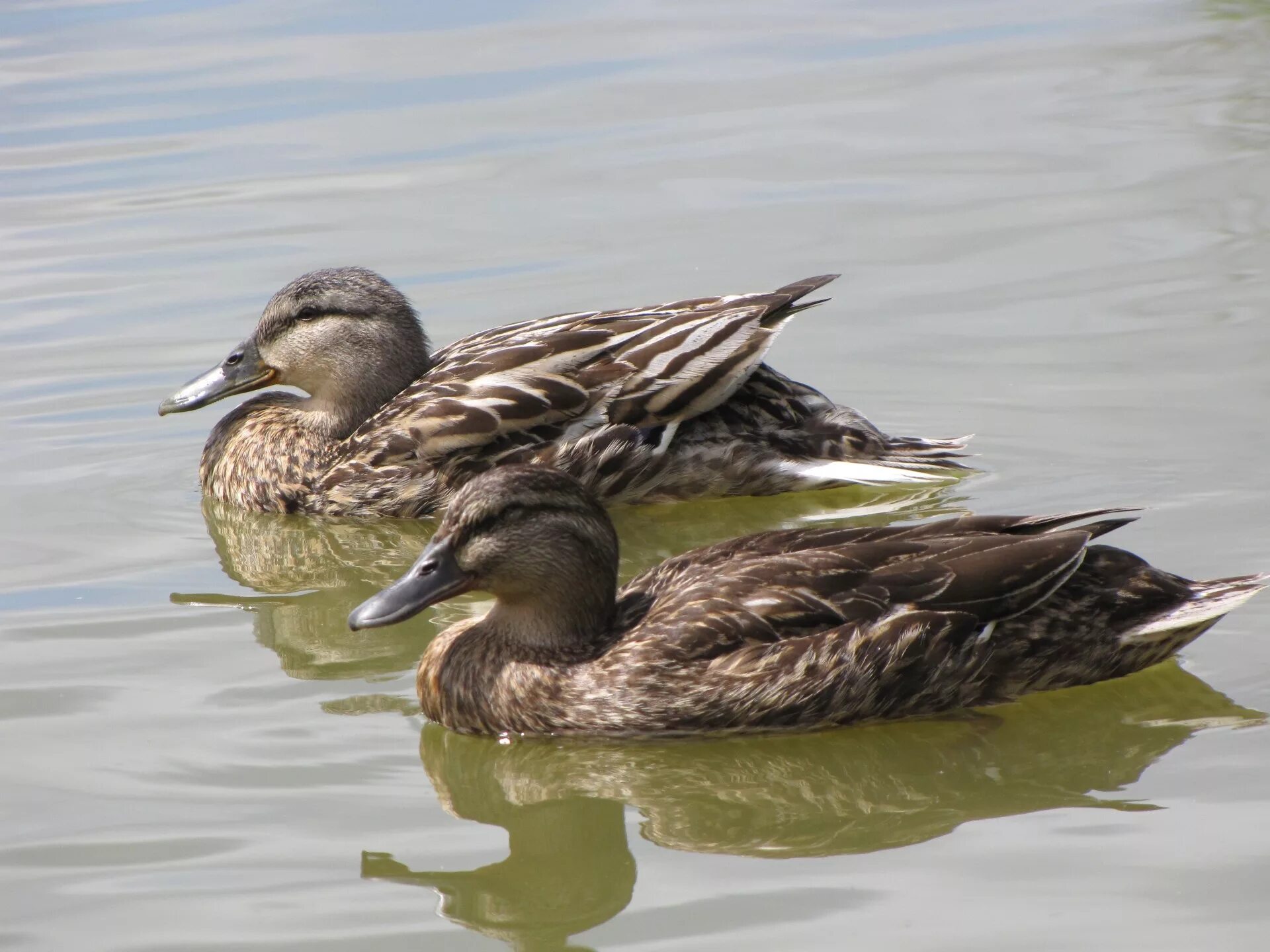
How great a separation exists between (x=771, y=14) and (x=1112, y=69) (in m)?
3.21

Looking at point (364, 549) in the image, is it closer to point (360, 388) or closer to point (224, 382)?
point (360, 388)

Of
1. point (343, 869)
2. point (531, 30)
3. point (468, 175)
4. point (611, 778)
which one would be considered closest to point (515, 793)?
point (611, 778)

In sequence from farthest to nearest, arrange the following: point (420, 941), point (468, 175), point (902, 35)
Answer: point (902, 35), point (468, 175), point (420, 941)

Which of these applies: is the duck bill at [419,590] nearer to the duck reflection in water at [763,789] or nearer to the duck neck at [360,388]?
the duck reflection in water at [763,789]

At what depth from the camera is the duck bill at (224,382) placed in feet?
31.4

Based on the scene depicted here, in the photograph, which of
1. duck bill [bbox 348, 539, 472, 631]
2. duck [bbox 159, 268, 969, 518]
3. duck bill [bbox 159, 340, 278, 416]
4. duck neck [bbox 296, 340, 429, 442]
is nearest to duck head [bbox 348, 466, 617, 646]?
duck bill [bbox 348, 539, 472, 631]

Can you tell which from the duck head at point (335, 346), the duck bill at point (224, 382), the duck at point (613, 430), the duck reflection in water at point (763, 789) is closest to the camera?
the duck reflection in water at point (763, 789)

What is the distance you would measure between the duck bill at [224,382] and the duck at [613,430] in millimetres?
341

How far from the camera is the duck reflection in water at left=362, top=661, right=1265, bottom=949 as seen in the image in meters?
5.66

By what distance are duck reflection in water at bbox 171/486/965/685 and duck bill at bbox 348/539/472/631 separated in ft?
2.76

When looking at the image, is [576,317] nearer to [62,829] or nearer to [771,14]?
[62,829]

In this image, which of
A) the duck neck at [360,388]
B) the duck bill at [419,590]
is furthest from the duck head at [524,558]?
the duck neck at [360,388]

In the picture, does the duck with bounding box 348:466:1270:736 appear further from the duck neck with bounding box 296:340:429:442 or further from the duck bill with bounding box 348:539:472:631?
the duck neck with bounding box 296:340:429:442

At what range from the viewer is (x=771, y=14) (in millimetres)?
16328
